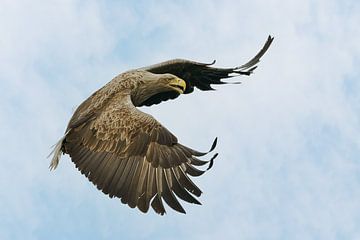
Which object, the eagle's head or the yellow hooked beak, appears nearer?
the eagle's head

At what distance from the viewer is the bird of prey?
11992 mm

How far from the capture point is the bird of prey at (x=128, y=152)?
11992mm

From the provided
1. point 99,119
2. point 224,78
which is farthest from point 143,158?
point 224,78

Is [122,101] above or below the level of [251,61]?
below

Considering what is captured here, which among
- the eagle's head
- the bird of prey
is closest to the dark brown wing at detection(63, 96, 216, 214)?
the bird of prey

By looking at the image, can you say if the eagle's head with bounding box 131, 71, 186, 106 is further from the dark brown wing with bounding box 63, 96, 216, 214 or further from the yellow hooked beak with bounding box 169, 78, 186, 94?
the dark brown wing with bounding box 63, 96, 216, 214

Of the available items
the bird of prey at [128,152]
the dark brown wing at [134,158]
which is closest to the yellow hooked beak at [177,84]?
the bird of prey at [128,152]

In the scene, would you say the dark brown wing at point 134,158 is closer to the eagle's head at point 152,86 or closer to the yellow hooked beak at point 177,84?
the eagle's head at point 152,86

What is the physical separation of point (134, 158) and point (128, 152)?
14 centimetres

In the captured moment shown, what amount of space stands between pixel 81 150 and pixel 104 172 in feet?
2.35

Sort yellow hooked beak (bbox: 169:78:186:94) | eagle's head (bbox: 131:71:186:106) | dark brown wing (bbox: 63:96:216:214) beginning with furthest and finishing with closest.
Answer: yellow hooked beak (bbox: 169:78:186:94) → eagle's head (bbox: 131:71:186:106) → dark brown wing (bbox: 63:96:216:214)

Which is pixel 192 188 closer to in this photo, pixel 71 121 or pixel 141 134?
pixel 141 134

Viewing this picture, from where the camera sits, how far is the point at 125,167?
12.4 meters

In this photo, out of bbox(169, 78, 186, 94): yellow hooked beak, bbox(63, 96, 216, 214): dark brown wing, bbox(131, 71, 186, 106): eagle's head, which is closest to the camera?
bbox(63, 96, 216, 214): dark brown wing
